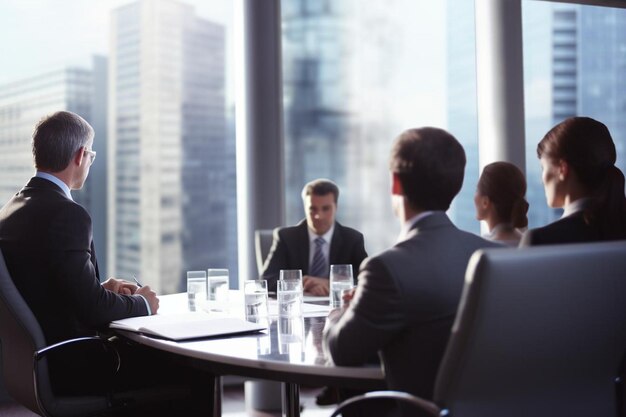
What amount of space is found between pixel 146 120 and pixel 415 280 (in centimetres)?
405

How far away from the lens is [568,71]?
629 cm

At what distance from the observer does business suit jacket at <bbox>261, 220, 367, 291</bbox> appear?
14.2ft

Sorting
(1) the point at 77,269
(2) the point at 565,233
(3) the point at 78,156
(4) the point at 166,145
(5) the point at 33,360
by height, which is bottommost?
(5) the point at 33,360

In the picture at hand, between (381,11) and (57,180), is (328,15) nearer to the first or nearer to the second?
(381,11)

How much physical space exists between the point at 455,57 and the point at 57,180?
4.01 meters

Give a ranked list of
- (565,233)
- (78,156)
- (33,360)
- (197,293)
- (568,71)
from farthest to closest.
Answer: (568,71) < (197,293) < (78,156) < (33,360) < (565,233)

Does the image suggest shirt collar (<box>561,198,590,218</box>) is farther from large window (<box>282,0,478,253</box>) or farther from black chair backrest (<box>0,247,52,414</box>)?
large window (<box>282,0,478,253</box>)

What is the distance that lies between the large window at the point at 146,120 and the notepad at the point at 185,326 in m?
2.71

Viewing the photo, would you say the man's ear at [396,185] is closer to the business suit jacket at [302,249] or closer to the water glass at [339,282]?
the water glass at [339,282]

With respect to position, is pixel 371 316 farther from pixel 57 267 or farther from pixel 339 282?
pixel 57 267

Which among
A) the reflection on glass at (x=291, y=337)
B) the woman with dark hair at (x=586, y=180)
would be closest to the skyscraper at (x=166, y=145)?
the reflection on glass at (x=291, y=337)

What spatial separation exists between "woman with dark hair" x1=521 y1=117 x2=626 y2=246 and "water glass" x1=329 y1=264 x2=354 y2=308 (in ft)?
3.13

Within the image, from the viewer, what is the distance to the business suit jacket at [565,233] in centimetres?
232

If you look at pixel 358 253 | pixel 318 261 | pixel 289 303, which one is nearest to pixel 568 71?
pixel 358 253
